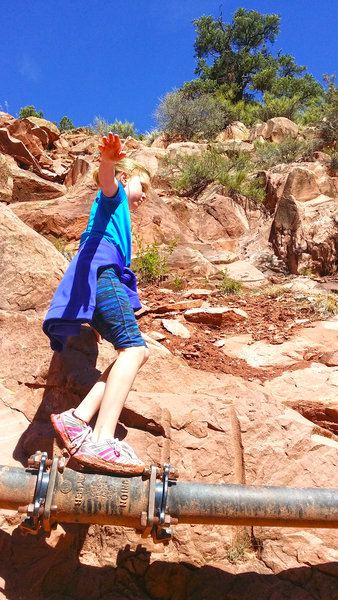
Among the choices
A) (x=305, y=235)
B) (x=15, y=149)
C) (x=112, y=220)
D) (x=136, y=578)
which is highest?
(x=15, y=149)

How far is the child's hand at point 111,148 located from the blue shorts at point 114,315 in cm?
57

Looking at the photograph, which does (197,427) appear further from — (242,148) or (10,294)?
(242,148)

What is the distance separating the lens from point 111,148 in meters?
2.26

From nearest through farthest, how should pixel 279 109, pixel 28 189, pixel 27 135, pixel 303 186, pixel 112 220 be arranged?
pixel 112 220
pixel 28 189
pixel 303 186
pixel 27 135
pixel 279 109

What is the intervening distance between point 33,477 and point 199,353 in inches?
98.2

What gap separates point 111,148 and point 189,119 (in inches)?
611

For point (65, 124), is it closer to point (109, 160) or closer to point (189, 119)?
point (189, 119)

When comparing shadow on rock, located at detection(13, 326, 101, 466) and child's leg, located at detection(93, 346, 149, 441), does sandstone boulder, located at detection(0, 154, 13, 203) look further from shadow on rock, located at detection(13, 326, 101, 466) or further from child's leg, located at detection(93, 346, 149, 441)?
child's leg, located at detection(93, 346, 149, 441)

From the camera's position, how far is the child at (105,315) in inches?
80.1

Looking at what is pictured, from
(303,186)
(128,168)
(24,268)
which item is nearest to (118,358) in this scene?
(128,168)

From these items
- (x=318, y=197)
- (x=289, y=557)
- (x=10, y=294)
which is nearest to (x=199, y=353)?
(x=10, y=294)

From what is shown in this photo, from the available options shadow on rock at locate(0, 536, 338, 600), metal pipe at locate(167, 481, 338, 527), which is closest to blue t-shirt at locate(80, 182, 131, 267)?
metal pipe at locate(167, 481, 338, 527)

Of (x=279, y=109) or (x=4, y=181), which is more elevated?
(x=279, y=109)

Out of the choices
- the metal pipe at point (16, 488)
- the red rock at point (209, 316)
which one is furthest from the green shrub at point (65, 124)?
the metal pipe at point (16, 488)
